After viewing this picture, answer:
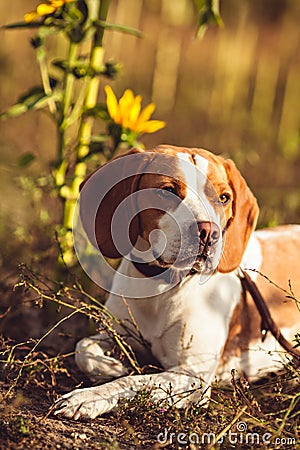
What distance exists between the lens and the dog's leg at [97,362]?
2654mm

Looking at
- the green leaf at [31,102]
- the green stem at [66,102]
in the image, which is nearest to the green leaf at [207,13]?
the green stem at [66,102]

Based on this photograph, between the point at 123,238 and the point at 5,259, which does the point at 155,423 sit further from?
the point at 5,259

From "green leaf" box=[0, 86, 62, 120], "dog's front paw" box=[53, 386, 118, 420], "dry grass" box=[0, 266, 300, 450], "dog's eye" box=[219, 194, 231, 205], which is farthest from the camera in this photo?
"green leaf" box=[0, 86, 62, 120]

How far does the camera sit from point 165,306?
2.63 metres

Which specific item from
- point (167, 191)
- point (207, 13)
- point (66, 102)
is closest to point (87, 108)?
point (66, 102)

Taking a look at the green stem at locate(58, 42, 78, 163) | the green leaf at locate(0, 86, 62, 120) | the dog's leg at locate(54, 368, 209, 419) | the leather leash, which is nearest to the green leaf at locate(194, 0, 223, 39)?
the green stem at locate(58, 42, 78, 163)

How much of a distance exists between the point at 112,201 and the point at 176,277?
0.35 metres

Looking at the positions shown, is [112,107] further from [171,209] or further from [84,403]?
[84,403]

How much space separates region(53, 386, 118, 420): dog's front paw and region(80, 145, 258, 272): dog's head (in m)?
0.48

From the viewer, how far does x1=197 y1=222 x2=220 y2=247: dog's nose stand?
2338 mm

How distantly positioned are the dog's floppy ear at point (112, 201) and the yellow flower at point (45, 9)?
756 mm

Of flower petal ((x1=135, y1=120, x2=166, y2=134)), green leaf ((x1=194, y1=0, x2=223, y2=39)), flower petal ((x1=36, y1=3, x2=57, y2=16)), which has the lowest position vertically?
flower petal ((x1=135, y1=120, x2=166, y2=134))

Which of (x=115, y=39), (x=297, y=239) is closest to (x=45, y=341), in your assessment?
(x=297, y=239)

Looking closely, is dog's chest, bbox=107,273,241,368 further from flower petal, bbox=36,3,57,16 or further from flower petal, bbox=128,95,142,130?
flower petal, bbox=36,3,57,16
